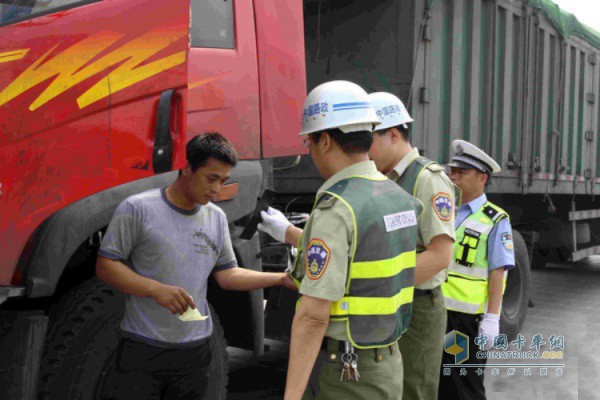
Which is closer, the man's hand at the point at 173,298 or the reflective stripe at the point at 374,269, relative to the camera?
the reflective stripe at the point at 374,269

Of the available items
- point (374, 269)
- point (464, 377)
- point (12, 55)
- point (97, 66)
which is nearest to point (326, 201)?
point (374, 269)

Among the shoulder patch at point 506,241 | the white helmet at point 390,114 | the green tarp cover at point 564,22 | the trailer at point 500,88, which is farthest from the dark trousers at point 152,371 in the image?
the green tarp cover at point 564,22

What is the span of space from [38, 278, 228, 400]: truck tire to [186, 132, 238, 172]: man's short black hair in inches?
24.7

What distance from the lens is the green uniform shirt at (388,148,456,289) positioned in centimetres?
272

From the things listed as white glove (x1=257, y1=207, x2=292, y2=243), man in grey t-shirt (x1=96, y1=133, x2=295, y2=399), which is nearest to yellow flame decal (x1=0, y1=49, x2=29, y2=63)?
man in grey t-shirt (x1=96, y1=133, x2=295, y2=399)

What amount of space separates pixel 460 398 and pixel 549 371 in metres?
1.96

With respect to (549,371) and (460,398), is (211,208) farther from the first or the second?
(549,371)

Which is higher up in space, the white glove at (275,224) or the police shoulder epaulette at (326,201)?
the police shoulder epaulette at (326,201)

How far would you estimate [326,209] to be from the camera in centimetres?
197

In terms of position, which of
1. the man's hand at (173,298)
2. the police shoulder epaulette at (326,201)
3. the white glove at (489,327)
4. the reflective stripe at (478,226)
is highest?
the police shoulder epaulette at (326,201)

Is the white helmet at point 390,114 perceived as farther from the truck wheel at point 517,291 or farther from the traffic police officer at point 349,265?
the truck wheel at point 517,291

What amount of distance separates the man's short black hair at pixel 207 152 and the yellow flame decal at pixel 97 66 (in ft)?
1.02

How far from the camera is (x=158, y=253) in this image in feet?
7.63

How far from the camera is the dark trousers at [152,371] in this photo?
2.33 m
